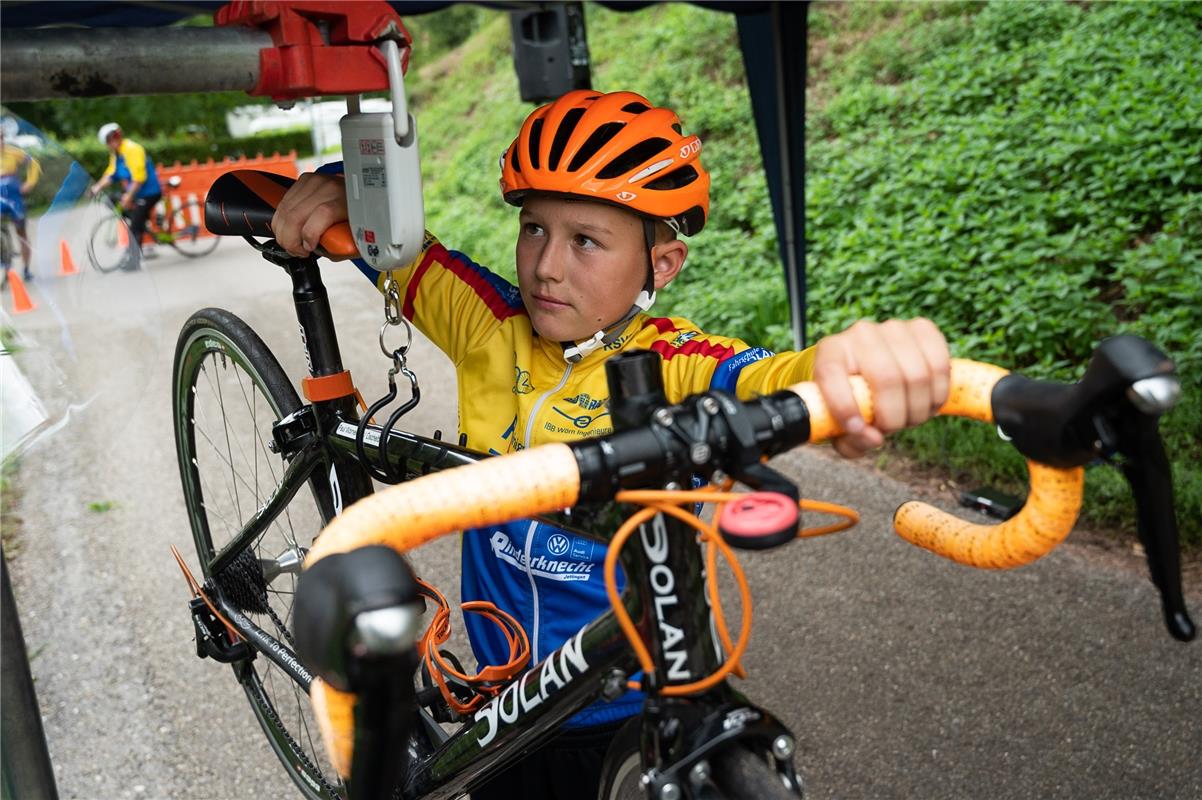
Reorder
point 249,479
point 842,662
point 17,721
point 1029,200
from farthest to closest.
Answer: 1. point 1029,200
2. point 842,662
3. point 249,479
4. point 17,721

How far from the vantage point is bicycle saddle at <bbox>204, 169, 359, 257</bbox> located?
2023 millimetres

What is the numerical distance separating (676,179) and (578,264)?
0.24 m

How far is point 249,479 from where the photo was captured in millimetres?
3006

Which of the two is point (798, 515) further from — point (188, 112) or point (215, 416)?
point (188, 112)

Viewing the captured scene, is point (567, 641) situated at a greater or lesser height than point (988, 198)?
lesser

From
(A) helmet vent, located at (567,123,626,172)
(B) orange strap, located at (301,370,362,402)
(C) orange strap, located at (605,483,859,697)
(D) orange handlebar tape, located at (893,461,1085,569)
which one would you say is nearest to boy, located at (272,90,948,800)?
(A) helmet vent, located at (567,123,626,172)

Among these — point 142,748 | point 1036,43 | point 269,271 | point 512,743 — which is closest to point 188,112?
point 269,271

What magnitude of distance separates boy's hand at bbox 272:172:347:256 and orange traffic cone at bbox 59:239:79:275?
0.71 meters

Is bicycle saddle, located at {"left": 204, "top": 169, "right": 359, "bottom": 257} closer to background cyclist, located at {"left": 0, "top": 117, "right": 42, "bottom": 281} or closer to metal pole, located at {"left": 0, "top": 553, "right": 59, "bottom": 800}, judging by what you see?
background cyclist, located at {"left": 0, "top": 117, "right": 42, "bottom": 281}

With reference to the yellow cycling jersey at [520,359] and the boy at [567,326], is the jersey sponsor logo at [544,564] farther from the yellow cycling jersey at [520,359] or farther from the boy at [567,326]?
the yellow cycling jersey at [520,359]

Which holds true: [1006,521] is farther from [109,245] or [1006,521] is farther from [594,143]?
[109,245]

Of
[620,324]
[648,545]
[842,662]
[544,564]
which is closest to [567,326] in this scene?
[620,324]

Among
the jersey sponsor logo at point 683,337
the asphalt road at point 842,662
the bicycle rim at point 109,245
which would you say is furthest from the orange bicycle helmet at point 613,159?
the asphalt road at point 842,662

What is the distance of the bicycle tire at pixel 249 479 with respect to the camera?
2.46 metres
